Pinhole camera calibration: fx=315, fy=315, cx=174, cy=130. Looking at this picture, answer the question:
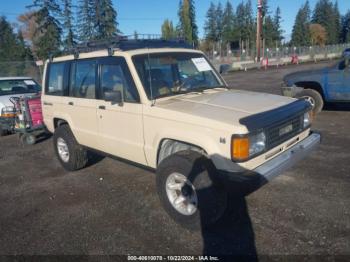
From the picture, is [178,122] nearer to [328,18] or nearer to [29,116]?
[29,116]

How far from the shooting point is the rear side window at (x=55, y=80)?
5520 millimetres

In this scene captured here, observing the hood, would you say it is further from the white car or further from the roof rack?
the white car

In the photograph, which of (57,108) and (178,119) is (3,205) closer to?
(57,108)

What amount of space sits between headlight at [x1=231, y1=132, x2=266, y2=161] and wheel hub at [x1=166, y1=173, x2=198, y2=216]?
28.6 inches

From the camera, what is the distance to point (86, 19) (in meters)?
39.6

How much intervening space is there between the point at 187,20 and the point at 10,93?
6686 cm

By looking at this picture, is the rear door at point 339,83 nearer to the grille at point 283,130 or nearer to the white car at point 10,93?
the grille at point 283,130

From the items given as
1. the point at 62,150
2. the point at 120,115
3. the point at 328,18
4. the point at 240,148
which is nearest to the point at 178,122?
the point at 240,148

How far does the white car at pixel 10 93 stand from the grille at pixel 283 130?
7.05 meters

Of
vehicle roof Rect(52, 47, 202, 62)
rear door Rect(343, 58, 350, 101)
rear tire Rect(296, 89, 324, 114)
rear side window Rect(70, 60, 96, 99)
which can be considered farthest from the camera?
rear tire Rect(296, 89, 324, 114)

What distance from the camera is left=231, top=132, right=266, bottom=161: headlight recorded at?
10.4 feet

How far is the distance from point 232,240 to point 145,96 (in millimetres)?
1996

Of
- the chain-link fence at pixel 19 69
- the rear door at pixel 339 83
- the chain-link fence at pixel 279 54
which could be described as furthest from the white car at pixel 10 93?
the chain-link fence at pixel 279 54

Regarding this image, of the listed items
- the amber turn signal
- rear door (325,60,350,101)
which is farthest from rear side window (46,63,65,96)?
rear door (325,60,350,101)
